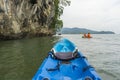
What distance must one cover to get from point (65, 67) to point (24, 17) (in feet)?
102

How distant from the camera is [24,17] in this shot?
38.4 meters

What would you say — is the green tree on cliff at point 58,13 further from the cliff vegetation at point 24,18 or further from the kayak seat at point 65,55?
the kayak seat at point 65,55

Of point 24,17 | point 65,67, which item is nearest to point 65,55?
point 65,67

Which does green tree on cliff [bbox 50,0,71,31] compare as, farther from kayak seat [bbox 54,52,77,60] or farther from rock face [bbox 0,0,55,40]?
kayak seat [bbox 54,52,77,60]

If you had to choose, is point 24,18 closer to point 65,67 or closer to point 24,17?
point 24,17

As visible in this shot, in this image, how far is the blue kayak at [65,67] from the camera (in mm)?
7034

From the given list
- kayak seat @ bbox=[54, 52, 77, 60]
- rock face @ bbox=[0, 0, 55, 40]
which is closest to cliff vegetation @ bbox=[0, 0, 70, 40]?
rock face @ bbox=[0, 0, 55, 40]

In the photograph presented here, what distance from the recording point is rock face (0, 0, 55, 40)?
31.9m

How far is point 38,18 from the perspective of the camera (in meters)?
46.9

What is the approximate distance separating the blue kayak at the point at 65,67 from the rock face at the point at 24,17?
900 inches

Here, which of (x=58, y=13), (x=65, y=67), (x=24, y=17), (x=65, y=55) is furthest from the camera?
(x=58, y=13)

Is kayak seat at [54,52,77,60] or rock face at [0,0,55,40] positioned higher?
rock face at [0,0,55,40]

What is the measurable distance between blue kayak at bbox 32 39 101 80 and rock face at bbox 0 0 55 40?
22869 mm

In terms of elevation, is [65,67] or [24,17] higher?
[24,17]
